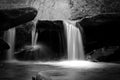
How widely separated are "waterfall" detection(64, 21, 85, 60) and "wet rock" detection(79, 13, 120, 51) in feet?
1.61

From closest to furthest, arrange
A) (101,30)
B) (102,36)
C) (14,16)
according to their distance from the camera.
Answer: (14,16)
(101,30)
(102,36)

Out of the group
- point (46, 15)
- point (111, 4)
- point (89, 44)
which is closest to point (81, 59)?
point (89, 44)

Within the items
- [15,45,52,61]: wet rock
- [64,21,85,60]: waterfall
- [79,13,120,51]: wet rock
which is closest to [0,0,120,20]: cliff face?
[64,21,85,60]: waterfall

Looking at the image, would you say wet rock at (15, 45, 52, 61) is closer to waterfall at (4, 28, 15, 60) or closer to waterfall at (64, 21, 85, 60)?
waterfall at (4, 28, 15, 60)

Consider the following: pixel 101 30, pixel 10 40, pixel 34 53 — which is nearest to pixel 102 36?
pixel 101 30

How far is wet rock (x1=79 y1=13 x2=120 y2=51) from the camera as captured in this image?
→ 1733 cm

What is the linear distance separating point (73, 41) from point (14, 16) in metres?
5.30

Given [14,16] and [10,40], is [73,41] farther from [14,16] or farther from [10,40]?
[14,16]

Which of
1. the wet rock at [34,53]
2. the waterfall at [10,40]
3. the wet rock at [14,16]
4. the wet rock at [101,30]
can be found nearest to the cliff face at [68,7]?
the waterfall at [10,40]

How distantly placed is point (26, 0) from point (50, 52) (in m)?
8.40

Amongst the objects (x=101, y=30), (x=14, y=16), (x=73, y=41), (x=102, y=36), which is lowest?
(x=73, y=41)

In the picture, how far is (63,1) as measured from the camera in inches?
1018

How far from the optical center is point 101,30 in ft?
59.4

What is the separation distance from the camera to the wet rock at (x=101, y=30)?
56.9 feet
